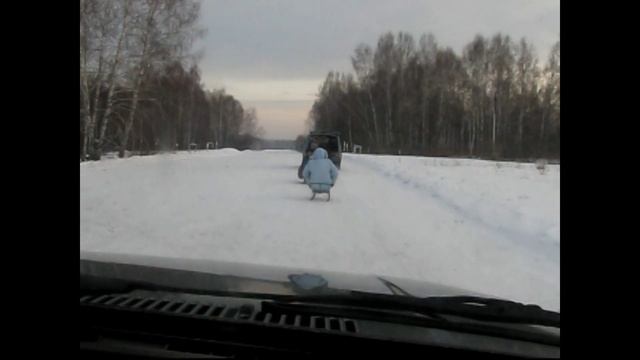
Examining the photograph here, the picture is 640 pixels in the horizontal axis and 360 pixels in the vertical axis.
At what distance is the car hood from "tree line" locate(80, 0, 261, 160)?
0.57m

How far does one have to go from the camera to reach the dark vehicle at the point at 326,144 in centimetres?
1927

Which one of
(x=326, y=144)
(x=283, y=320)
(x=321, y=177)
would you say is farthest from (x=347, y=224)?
(x=326, y=144)

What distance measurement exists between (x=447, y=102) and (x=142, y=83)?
24668mm

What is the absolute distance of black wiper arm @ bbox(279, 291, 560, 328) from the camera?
2.43 m

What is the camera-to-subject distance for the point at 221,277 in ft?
10.2

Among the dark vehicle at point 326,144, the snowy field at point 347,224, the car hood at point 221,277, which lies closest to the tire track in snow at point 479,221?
the snowy field at point 347,224

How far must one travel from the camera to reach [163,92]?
5.49 m

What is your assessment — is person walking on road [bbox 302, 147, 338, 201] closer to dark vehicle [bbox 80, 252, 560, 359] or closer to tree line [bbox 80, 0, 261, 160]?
tree line [bbox 80, 0, 261, 160]

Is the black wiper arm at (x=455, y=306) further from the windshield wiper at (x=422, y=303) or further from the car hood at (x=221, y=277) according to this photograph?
the car hood at (x=221, y=277)

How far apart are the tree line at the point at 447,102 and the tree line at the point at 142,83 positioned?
1.63 m

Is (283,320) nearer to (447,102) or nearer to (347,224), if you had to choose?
(347,224)

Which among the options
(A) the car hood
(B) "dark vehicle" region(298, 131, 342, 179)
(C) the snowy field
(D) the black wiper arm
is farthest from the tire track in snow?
(B) "dark vehicle" region(298, 131, 342, 179)

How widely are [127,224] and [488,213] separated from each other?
22.7ft
